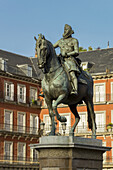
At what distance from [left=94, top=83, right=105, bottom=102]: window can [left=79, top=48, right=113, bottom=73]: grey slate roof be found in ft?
5.40

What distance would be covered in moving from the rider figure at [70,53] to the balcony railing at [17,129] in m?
38.9

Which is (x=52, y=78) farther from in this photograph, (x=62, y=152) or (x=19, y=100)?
(x=19, y=100)

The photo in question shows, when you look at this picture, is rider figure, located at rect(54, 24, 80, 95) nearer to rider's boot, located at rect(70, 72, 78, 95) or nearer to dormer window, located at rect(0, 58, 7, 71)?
rider's boot, located at rect(70, 72, 78, 95)

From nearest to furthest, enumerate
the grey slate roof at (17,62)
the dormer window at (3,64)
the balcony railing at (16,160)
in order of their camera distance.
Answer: the balcony railing at (16,160)
the dormer window at (3,64)
the grey slate roof at (17,62)

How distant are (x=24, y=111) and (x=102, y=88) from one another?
9391mm

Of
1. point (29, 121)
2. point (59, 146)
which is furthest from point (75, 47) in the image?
point (29, 121)

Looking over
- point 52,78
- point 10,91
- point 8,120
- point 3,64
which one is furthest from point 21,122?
point 52,78

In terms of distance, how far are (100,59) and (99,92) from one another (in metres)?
4.29

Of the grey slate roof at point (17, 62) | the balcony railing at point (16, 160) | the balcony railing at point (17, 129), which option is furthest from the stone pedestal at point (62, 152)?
the grey slate roof at point (17, 62)

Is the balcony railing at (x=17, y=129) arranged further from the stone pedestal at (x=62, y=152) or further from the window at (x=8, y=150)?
the stone pedestal at (x=62, y=152)

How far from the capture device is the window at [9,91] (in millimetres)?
57656

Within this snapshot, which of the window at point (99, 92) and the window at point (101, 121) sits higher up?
the window at point (99, 92)

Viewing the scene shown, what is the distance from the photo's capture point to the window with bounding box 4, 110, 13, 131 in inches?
2244

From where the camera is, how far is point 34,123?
61375mm
